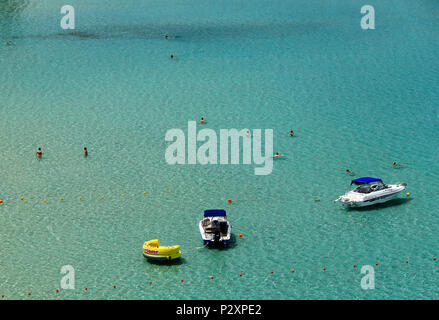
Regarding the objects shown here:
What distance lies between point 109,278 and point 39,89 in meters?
38.3

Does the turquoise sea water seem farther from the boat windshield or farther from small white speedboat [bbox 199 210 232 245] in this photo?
the boat windshield

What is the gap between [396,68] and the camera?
252 feet

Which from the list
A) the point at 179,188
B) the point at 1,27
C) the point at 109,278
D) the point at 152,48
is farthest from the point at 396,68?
the point at 1,27

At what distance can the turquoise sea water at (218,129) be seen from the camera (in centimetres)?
4162

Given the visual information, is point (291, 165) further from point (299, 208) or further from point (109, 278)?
point (109, 278)

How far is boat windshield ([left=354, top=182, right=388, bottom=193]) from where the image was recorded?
48594 mm

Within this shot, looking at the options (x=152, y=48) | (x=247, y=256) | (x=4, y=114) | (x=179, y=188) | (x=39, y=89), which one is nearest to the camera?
(x=247, y=256)
